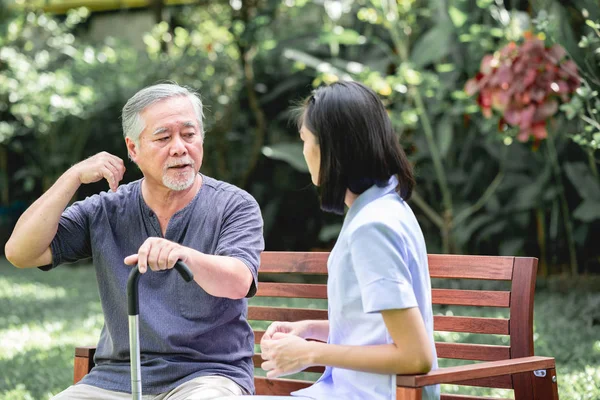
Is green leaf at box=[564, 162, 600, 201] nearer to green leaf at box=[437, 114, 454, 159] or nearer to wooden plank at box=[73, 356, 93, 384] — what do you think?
green leaf at box=[437, 114, 454, 159]

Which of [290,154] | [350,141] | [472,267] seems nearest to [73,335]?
[290,154]

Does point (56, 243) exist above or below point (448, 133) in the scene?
below

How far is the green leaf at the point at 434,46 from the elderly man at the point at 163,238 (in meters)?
4.92

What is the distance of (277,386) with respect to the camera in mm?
3174

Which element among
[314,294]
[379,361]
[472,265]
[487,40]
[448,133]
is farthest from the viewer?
[448,133]

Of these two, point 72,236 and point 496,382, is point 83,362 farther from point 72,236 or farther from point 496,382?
point 496,382

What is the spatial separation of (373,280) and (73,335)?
181 inches

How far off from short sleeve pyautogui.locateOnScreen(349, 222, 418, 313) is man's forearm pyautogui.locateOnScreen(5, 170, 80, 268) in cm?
112

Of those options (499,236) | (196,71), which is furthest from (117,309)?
(196,71)

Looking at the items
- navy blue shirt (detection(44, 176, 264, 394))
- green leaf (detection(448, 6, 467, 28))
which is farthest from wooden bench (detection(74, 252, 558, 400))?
green leaf (detection(448, 6, 467, 28))

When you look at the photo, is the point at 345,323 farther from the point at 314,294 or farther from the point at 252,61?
the point at 252,61

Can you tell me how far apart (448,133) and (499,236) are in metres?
1.27

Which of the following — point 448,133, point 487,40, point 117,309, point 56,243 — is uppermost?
point 487,40

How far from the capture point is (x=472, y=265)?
2787 mm
